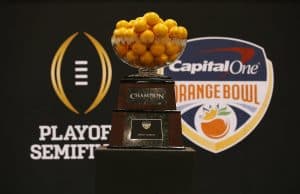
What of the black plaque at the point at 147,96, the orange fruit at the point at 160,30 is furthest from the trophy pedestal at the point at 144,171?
the orange fruit at the point at 160,30

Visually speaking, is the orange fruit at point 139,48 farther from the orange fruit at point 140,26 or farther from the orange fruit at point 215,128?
the orange fruit at point 215,128

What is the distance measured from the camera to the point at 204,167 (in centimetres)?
435

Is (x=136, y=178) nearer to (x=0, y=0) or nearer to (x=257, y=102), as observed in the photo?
(x=257, y=102)

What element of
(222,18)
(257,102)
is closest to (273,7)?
(222,18)

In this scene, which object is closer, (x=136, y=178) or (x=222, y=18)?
(x=136, y=178)

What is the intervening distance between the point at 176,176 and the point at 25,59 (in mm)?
2093

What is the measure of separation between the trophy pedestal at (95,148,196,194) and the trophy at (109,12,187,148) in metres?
0.07

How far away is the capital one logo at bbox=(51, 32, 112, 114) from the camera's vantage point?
432cm

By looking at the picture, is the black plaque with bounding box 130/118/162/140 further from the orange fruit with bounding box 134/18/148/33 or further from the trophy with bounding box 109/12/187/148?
the orange fruit with bounding box 134/18/148/33

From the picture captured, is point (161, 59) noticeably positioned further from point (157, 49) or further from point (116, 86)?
point (116, 86)

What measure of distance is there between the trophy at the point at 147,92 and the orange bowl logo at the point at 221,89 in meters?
1.63

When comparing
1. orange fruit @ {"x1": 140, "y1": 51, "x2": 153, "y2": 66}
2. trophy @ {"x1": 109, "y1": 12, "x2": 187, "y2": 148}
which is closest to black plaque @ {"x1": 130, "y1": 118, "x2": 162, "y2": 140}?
trophy @ {"x1": 109, "y1": 12, "x2": 187, "y2": 148}

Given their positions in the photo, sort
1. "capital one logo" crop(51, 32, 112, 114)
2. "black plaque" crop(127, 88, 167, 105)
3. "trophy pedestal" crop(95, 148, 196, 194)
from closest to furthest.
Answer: "trophy pedestal" crop(95, 148, 196, 194)
"black plaque" crop(127, 88, 167, 105)
"capital one logo" crop(51, 32, 112, 114)

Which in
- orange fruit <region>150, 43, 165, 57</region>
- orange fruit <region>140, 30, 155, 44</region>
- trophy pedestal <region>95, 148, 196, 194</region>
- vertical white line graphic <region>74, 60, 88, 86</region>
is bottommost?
trophy pedestal <region>95, 148, 196, 194</region>
